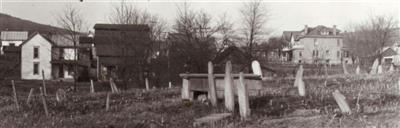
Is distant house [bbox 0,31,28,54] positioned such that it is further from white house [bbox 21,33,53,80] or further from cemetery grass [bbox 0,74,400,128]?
cemetery grass [bbox 0,74,400,128]

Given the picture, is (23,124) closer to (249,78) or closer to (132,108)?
(132,108)

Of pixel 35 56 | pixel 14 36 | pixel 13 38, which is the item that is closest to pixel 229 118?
pixel 35 56

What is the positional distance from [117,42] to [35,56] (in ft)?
82.9

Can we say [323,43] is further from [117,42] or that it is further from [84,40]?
[117,42]

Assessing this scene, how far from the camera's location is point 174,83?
40938 millimetres

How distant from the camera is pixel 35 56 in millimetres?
68375

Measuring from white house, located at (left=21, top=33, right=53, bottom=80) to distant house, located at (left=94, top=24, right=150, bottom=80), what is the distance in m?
11.7

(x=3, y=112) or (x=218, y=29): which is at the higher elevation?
(x=218, y=29)

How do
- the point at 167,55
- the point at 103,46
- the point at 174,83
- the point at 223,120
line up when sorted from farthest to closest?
the point at 103,46, the point at 167,55, the point at 174,83, the point at 223,120

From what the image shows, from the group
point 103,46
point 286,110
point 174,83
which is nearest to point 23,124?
point 286,110

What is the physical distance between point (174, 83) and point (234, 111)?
2898 cm

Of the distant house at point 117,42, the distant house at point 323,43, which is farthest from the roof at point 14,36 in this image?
the distant house at point 323,43

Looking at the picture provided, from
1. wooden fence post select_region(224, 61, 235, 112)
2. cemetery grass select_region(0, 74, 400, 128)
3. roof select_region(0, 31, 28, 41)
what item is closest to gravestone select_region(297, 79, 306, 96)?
cemetery grass select_region(0, 74, 400, 128)

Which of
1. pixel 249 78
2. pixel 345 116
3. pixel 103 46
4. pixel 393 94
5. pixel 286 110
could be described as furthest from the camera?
pixel 103 46
